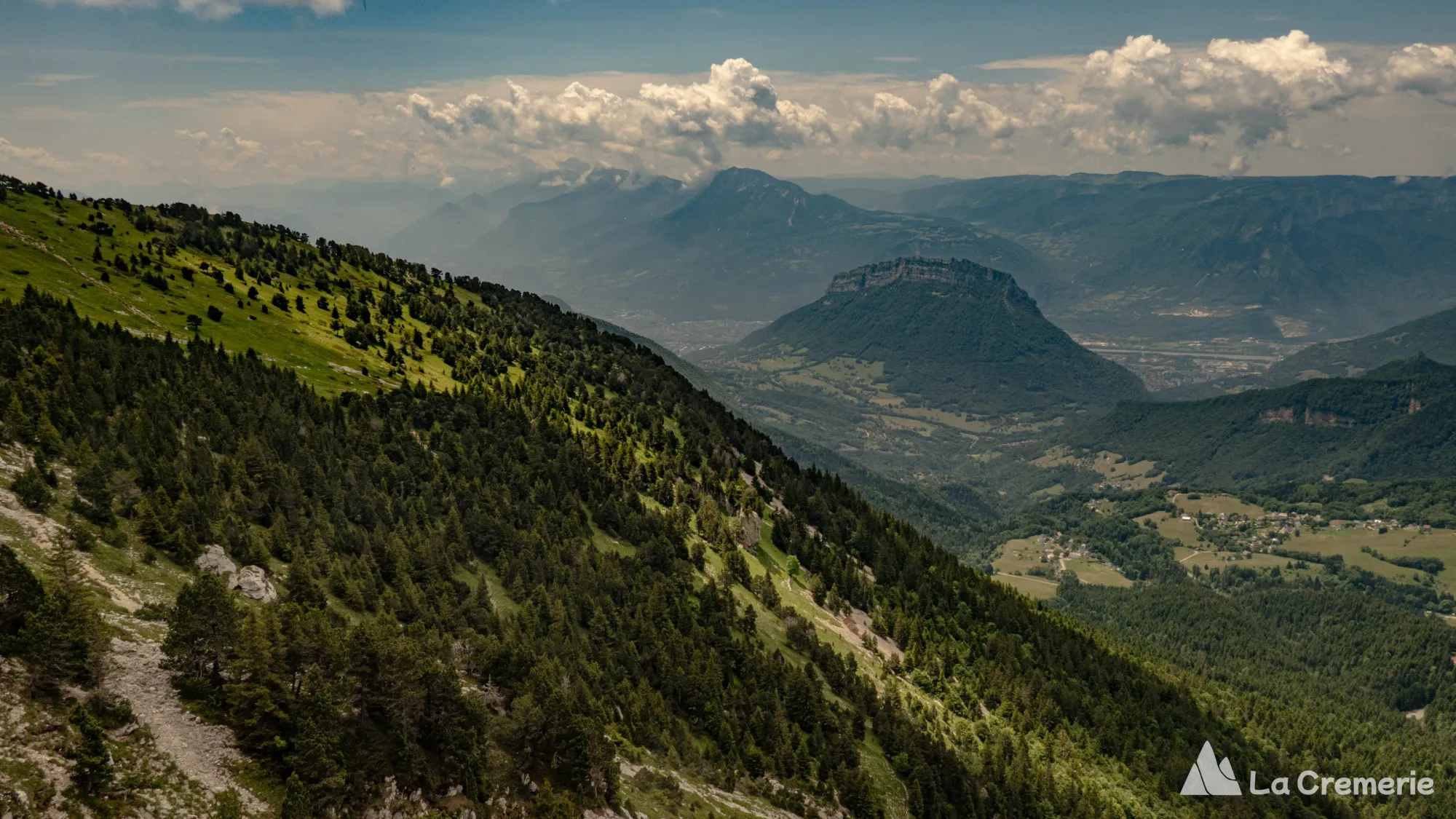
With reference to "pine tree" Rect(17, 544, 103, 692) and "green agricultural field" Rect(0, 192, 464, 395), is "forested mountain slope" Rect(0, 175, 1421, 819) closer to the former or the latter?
"pine tree" Rect(17, 544, 103, 692)

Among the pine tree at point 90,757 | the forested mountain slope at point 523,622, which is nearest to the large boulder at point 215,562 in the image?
the forested mountain slope at point 523,622

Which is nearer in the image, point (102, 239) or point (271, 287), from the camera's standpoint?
point (102, 239)

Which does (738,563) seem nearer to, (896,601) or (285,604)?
(896,601)

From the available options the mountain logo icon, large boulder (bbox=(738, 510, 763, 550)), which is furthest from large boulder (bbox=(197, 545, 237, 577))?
the mountain logo icon

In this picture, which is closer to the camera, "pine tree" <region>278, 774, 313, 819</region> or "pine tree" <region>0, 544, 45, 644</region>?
"pine tree" <region>278, 774, 313, 819</region>

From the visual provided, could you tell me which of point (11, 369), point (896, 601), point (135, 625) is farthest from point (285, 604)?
point (896, 601)

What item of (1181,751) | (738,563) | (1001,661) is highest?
(738,563)

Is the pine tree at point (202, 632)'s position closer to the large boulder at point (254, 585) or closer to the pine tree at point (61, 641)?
the pine tree at point (61, 641)
